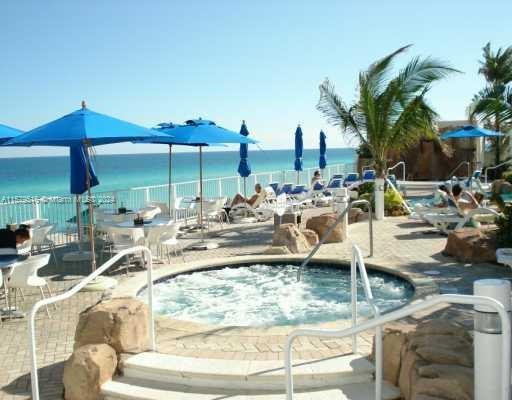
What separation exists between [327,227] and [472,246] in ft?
9.84

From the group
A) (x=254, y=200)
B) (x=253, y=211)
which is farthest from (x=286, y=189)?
(x=253, y=211)

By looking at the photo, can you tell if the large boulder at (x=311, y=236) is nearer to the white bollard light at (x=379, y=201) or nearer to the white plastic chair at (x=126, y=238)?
the white plastic chair at (x=126, y=238)

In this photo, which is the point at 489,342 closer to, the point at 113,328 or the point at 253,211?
the point at 113,328

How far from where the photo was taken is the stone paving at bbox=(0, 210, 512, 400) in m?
4.87

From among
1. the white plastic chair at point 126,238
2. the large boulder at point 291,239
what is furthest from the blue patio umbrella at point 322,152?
the white plastic chair at point 126,238

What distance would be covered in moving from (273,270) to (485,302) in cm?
641

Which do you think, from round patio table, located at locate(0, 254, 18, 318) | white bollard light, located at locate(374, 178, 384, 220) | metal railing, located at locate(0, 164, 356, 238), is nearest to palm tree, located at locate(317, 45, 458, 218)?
white bollard light, located at locate(374, 178, 384, 220)

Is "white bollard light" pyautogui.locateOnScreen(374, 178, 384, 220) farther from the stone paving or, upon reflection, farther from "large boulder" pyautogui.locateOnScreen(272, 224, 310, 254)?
"large boulder" pyautogui.locateOnScreen(272, 224, 310, 254)

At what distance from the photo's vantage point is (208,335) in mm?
5484

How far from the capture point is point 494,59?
25.2m

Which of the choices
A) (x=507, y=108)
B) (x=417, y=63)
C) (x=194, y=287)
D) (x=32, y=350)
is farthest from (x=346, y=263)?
(x=417, y=63)

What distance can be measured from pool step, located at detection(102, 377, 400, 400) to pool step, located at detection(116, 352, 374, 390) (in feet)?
0.21

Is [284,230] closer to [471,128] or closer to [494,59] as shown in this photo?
[471,128]

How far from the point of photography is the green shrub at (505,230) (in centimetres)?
835
